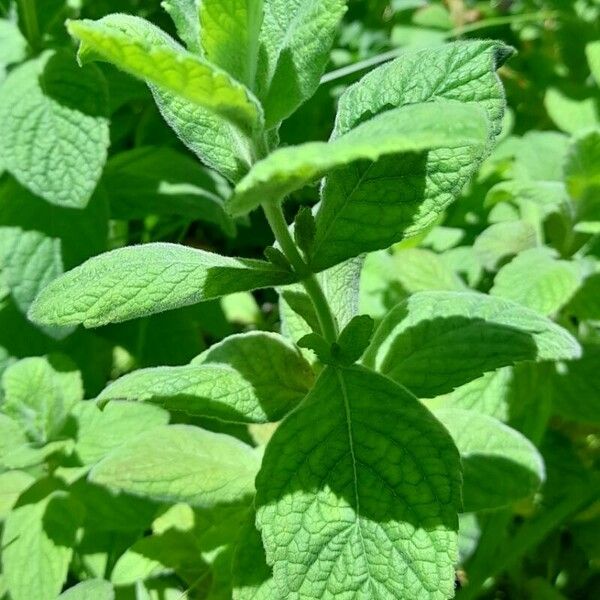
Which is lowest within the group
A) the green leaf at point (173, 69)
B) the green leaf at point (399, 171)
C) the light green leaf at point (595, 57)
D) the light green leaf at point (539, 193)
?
the light green leaf at point (539, 193)

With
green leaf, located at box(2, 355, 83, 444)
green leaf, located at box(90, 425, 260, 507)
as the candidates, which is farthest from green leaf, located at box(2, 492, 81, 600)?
green leaf, located at box(90, 425, 260, 507)

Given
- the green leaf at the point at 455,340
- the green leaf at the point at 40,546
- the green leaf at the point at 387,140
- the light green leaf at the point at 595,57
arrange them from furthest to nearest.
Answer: the light green leaf at the point at 595,57, the green leaf at the point at 40,546, the green leaf at the point at 455,340, the green leaf at the point at 387,140

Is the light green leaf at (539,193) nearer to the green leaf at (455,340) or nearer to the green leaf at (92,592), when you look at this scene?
the green leaf at (455,340)

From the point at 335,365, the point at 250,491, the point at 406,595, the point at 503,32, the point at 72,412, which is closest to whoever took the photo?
the point at 406,595

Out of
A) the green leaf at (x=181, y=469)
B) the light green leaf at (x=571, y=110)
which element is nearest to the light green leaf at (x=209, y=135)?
the green leaf at (x=181, y=469)

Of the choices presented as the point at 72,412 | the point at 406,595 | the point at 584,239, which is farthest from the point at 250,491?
the point at 584,239

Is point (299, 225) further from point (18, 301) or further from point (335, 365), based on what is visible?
point (18, 301)

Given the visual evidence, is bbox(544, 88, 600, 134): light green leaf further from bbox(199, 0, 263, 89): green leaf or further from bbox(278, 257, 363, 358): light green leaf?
bbox(199, 0, 263, 89): green leaf
